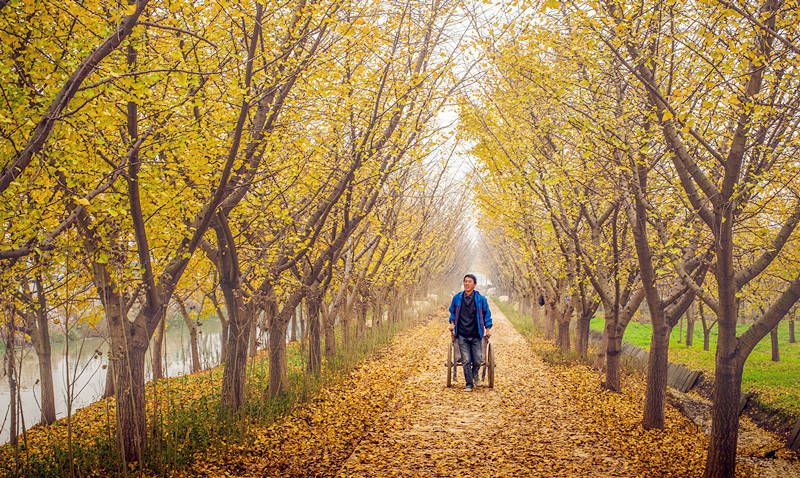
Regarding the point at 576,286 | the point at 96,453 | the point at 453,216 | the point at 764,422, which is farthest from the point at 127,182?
the point at 453,216

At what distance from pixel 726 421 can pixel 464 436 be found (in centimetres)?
293

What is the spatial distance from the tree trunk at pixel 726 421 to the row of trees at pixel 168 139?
16.2 ft

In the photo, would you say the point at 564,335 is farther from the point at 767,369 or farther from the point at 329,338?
the point at 329,338

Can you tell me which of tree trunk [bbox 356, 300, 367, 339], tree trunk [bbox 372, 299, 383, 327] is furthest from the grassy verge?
tree trunk [bbox 372, 299, 383, 327]

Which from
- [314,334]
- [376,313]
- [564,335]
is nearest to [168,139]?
[314,334]

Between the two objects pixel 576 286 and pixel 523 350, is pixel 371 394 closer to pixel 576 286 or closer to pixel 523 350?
pixel 576 286

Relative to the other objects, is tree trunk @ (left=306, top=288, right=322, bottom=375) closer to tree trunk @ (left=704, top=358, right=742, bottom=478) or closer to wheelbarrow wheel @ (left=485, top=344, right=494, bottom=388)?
wheelbarrow wheel @ (left=485, top=344, right=494, bottom=388)

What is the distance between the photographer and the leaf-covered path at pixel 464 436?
19.7 feet

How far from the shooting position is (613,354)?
420 inches

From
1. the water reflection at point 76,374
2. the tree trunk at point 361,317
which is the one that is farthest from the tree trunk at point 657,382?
the tree trunk at point 361,317

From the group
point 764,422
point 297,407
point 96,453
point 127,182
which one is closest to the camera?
point 127,182

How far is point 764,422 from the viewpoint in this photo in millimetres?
10742

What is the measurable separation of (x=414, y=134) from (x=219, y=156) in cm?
402

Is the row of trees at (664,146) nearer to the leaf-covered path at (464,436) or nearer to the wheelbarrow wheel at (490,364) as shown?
the leaf-covered path at (464,436)
